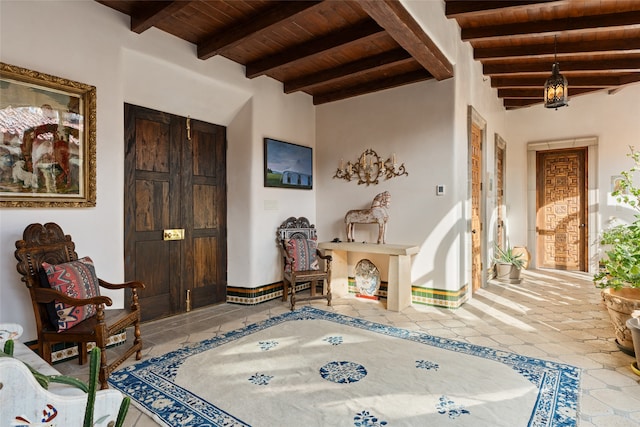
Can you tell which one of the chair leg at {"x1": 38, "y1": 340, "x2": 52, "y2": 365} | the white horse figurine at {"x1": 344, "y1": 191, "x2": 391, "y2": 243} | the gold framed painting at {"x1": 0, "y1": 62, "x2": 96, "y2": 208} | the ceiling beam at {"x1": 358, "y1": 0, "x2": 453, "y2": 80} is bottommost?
the chair leg at {"x1": 38, "y1": 340, "x2": 52, "y2": 365}

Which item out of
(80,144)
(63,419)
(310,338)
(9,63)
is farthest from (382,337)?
(9,63)

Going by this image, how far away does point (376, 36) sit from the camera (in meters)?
3.58

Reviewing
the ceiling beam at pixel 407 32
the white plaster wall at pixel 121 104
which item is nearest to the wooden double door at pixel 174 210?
the white plaster wall at pixel 121 104

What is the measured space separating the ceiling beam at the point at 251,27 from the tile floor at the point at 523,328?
2939 mm

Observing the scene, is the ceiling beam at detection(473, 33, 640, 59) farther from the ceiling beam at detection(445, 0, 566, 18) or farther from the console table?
the console table

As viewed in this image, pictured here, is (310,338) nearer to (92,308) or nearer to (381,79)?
(92,308)

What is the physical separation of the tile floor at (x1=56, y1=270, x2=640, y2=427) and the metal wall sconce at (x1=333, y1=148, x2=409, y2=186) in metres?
1.71

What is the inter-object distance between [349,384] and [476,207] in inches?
149

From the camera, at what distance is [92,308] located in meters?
2.71

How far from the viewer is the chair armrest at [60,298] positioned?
8.04 ft

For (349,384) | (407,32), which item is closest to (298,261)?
(349,384)

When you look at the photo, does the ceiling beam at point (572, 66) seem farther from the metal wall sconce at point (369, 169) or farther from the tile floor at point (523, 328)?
the tile floor at point (523, 328)

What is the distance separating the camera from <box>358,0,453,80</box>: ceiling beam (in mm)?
2785

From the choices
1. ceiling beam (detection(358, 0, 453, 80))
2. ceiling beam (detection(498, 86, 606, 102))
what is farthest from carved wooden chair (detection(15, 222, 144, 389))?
ceiling beam (detection(498, 86, 606, 102))
